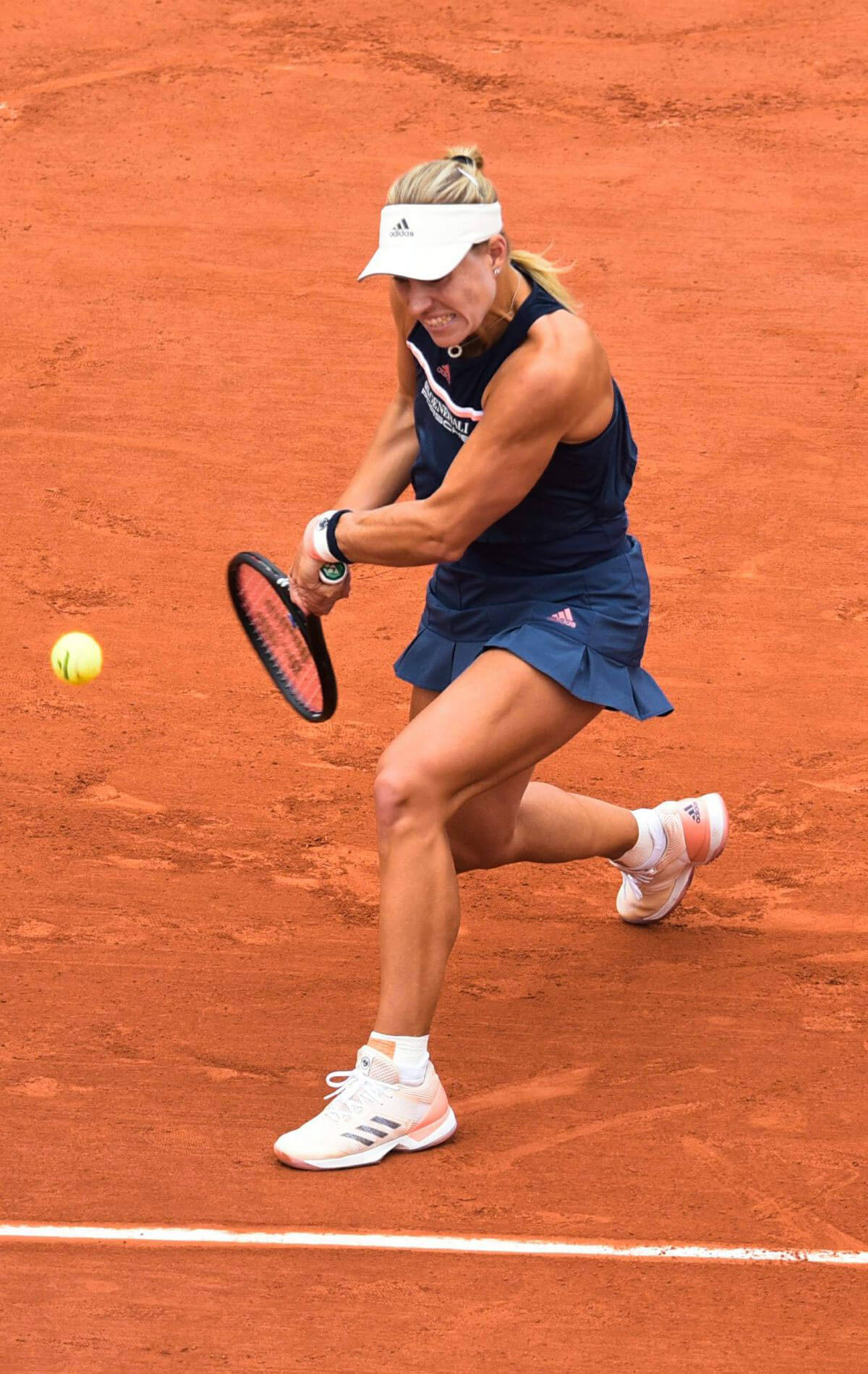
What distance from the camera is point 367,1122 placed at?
378 centimetres

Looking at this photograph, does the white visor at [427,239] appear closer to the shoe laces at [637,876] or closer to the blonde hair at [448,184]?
the blonde hair at [448,184]

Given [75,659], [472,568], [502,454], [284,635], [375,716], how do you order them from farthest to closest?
[375,716], [75,659], [284,635], [472,568], [502,454]

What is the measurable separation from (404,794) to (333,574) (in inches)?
22.3

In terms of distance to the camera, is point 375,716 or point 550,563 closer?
point 550,563

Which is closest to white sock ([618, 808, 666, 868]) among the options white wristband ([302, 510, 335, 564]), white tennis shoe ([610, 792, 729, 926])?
white tennis shoe ([610, 792, 729, 926])

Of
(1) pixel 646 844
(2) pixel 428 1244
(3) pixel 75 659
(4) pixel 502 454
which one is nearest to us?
(2) pixel 428 1244

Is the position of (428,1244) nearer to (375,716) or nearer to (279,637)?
(279,637)

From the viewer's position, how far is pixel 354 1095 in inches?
150

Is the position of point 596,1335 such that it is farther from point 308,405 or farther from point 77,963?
point 308,405

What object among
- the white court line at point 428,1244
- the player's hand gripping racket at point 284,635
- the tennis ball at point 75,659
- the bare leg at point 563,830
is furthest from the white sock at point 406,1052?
the tennis ball at point 75,659

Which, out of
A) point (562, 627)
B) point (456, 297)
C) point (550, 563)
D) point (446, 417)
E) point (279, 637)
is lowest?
point (279, 637)

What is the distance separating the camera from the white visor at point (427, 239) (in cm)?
352

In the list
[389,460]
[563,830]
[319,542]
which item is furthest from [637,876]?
[319,542]

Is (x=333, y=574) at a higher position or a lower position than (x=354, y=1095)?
higher
